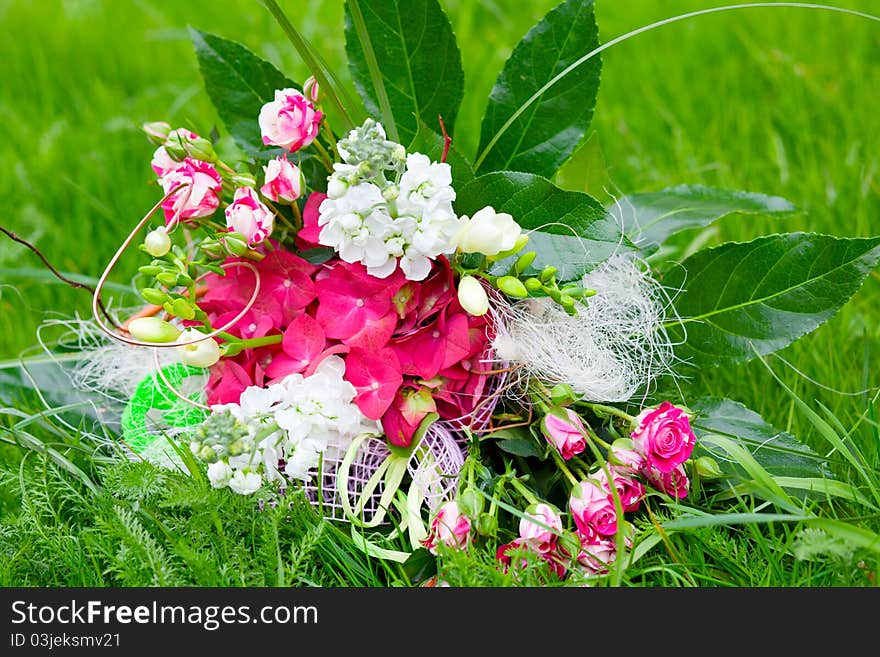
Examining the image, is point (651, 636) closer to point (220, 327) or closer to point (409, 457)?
point (409, 457)

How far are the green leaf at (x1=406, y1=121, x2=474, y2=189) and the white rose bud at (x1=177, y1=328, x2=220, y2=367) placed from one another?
0.33m

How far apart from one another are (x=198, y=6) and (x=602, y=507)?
7.50 feet

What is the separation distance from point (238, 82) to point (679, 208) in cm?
66

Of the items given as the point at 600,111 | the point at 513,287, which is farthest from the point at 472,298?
the point at 600,111

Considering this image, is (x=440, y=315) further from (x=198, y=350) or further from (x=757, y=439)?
(x=757, y=439)

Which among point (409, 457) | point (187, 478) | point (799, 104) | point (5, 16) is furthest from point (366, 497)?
point (5, 16)

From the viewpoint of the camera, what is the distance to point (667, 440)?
102cm

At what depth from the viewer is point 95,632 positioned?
950 mm

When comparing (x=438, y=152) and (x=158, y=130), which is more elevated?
(x=158, y=130)

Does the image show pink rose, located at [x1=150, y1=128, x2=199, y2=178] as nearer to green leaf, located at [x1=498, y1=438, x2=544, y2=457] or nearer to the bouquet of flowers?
the bouquet of flowers

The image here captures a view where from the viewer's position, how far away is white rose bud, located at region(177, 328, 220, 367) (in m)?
1.07

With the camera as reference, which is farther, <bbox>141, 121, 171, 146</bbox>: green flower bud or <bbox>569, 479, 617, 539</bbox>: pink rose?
<bbox>141, 121, 171, 146</bbox>: green flower bud

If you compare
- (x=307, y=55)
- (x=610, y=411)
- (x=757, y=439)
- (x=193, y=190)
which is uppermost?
(x=307, y=55)

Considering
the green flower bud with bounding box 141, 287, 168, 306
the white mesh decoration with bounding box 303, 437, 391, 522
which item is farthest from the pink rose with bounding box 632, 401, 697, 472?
the green flower bud with bounding box 141, 287, 168, 306
